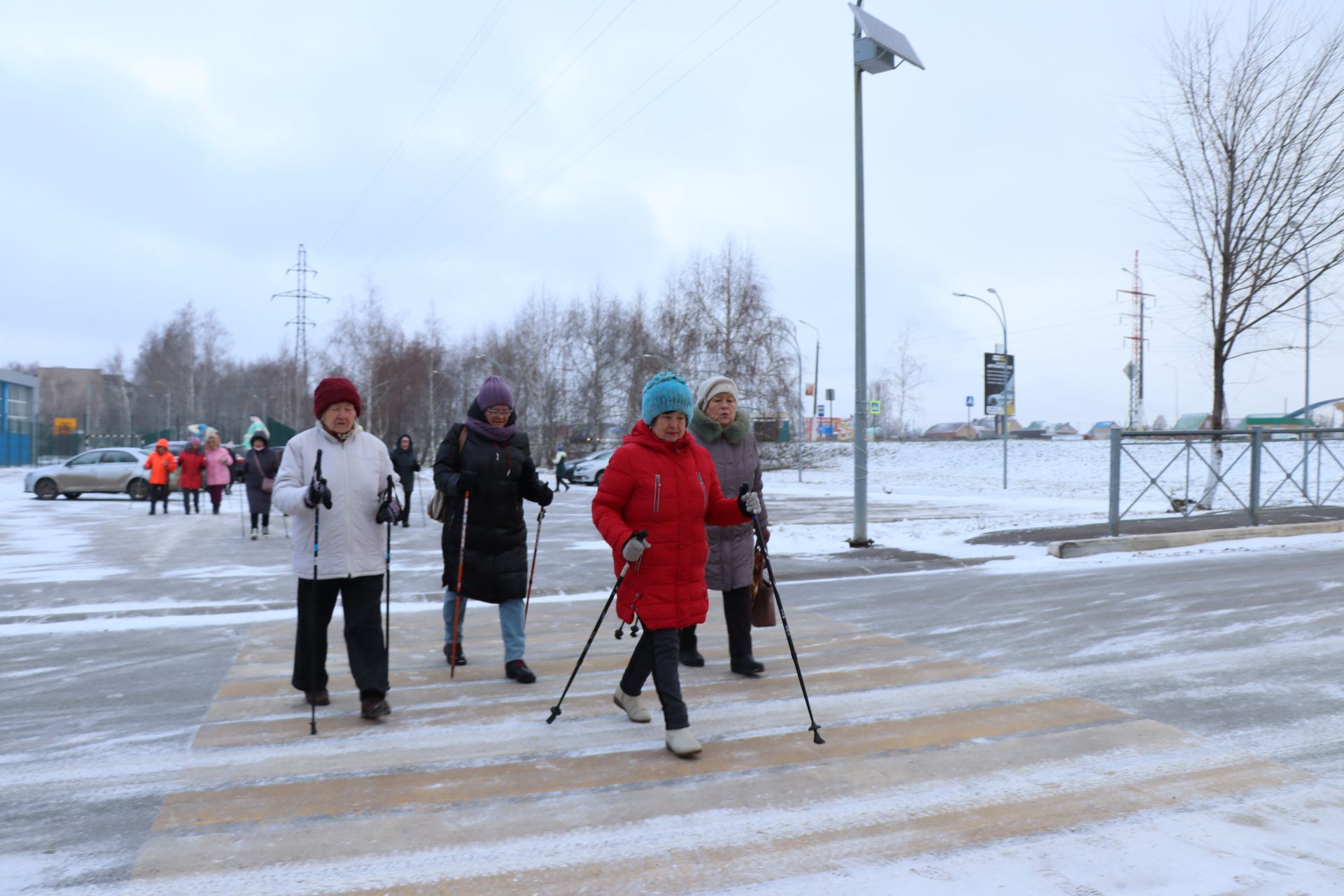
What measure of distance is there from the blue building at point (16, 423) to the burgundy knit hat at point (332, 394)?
56276 millimetres

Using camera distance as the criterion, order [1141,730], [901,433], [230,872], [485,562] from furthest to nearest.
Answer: [901,433]
[485,562]
[1141,730]
[230,872]

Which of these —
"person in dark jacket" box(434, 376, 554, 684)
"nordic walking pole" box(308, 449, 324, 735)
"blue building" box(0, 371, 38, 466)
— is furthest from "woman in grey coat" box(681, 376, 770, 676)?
"blue building" box(0, 371, 38, 466)

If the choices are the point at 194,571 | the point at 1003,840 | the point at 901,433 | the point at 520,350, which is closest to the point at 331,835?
the point at 1003,840

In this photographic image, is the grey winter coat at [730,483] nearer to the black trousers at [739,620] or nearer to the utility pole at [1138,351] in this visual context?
the black trousers at [739,620]

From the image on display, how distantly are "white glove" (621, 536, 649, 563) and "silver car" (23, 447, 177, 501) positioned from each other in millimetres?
26103

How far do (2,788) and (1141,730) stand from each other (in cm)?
554

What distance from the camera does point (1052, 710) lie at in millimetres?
5500

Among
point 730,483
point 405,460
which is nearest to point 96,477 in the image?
point 405,460

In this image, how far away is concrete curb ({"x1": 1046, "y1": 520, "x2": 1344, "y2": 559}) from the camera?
42.0ft

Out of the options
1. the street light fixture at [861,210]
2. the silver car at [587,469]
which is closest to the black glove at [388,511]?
A: the street light fixture at [861,210]

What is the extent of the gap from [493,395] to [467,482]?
59cm

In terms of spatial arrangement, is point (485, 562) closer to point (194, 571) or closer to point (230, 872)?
point (230, 872)

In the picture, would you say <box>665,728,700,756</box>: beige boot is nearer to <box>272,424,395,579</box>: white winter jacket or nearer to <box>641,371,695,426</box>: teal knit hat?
<box>641,371,695,426</box>: teal knit hat

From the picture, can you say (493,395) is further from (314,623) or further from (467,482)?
(314,623)
